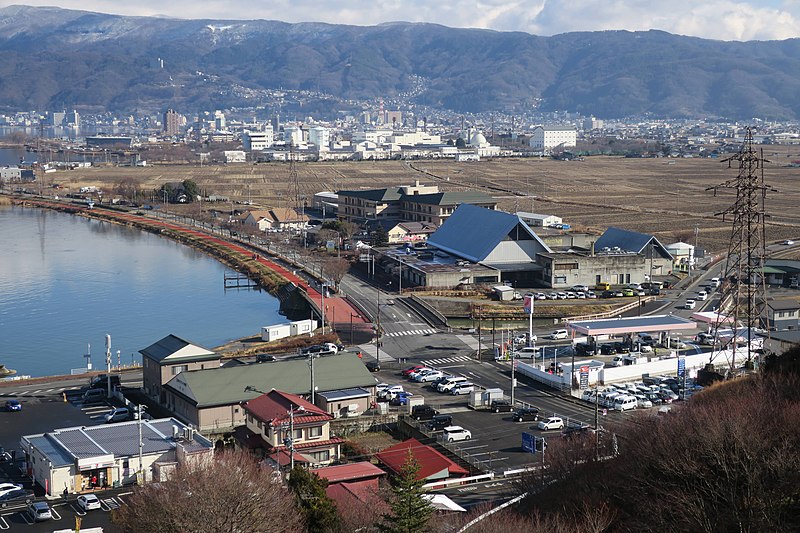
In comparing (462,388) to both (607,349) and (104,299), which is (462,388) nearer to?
(607,349)

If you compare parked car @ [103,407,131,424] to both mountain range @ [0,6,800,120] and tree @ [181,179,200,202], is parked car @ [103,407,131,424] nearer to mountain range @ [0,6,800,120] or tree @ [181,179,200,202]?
tree @ [181,179,200,202]

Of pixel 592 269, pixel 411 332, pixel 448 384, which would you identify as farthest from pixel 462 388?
pixel 592 269

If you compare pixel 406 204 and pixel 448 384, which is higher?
pixel 406 204

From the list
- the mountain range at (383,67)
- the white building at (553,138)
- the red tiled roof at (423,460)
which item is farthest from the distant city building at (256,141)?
the mountain range at (383,67)

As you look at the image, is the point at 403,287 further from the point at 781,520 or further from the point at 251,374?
the point at 781,520

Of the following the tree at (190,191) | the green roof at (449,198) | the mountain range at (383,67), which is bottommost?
the tree at (190,191)

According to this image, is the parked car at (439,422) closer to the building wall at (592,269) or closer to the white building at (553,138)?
the building wall at (592,269)
